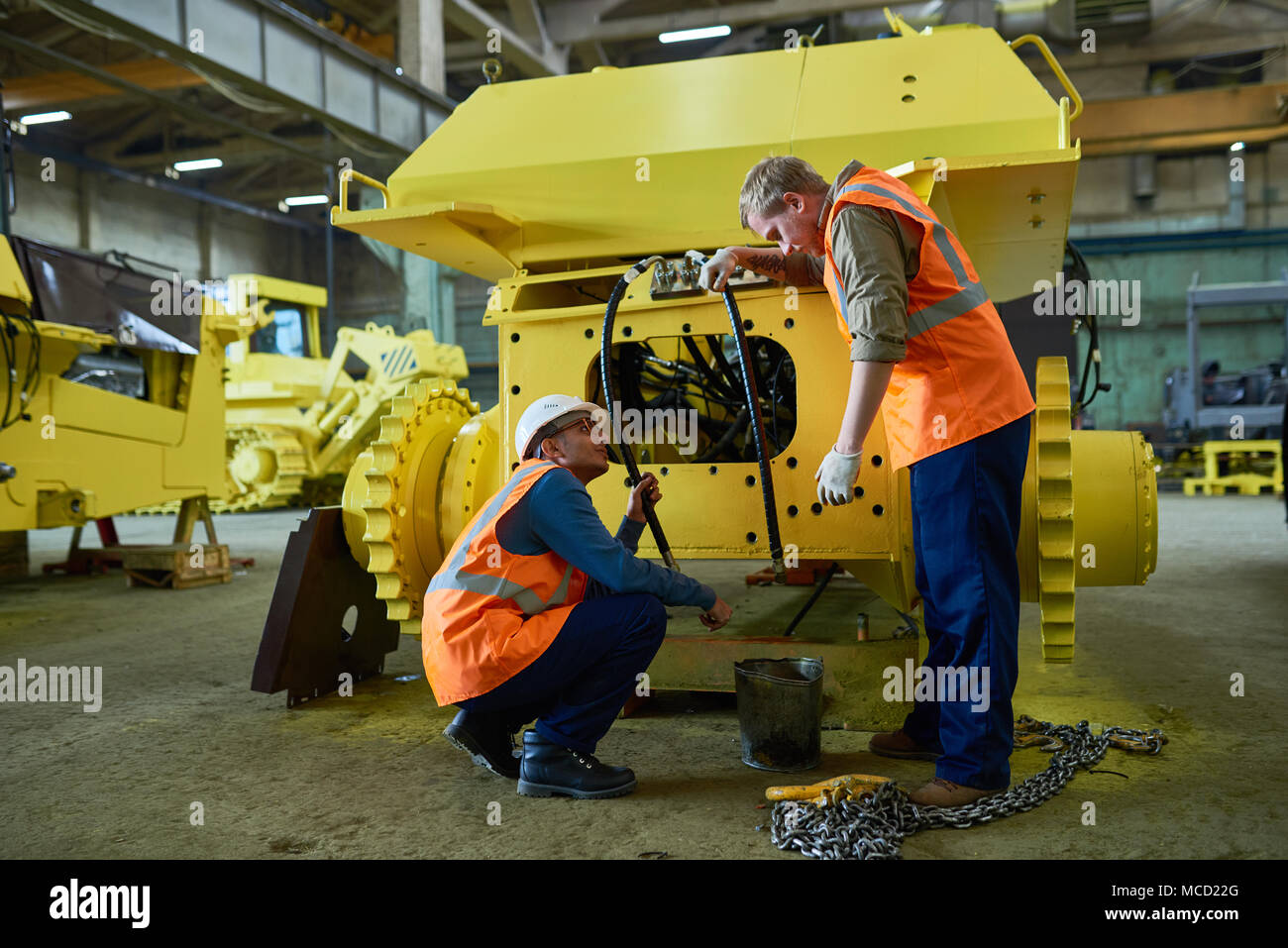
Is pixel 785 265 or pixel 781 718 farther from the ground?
pixel 785 265

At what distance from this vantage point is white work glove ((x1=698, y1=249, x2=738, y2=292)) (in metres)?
2.75

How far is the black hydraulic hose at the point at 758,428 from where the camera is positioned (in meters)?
2.79

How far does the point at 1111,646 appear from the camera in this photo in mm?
4262

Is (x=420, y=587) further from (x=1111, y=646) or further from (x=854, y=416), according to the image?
(x=1111, y=646)

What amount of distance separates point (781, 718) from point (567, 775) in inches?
24.2

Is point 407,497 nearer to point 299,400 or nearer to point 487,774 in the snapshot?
point 487,774

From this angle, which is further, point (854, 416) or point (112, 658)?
point (112, 658)

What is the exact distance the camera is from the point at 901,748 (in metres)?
2.81

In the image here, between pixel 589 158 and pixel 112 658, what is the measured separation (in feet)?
10.2

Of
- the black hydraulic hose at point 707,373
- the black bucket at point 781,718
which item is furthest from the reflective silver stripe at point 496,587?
the black hydraulic hose at point 707,373

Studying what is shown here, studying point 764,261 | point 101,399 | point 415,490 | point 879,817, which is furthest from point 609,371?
point 101,399

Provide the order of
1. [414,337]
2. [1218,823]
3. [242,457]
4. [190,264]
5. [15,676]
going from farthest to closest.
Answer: [190,264]
[414,337]
[242,457]
[15,676]
[1218,823]
